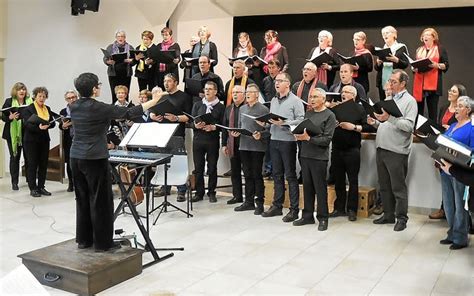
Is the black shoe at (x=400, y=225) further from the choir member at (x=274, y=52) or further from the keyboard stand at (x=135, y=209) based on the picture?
the choir member at (x=274, y=52)

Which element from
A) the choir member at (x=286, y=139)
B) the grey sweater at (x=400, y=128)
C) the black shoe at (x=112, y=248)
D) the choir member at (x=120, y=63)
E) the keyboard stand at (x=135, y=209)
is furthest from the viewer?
the choir member at (x=120, y=63)

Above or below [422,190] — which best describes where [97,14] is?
above

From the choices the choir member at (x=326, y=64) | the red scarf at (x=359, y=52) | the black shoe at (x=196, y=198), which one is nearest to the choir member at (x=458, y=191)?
the red scarf at (x=359, y=52)

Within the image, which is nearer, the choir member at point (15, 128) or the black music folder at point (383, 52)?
the black music folder at point (383, 52)

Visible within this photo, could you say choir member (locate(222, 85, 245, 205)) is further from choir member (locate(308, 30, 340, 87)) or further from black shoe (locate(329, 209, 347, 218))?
black shoe (locate(329, 209, 347, 218))

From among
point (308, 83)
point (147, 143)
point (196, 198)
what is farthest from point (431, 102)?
point (147, 143)

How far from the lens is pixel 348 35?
801 centimetres

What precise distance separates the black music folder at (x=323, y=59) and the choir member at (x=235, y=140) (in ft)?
2.95

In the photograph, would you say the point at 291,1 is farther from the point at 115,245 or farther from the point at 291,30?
the point at 115,245

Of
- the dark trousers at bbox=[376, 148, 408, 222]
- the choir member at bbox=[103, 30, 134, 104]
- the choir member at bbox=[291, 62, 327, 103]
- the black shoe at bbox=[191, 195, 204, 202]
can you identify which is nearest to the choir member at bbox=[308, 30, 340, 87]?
the choir member at bbox=[291, 62, 327, 103]

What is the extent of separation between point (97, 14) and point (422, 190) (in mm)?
5919

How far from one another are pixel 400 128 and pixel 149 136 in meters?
2.43

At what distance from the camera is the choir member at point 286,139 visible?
533cm

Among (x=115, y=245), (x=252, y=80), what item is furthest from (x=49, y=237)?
(x=252, y=80)
